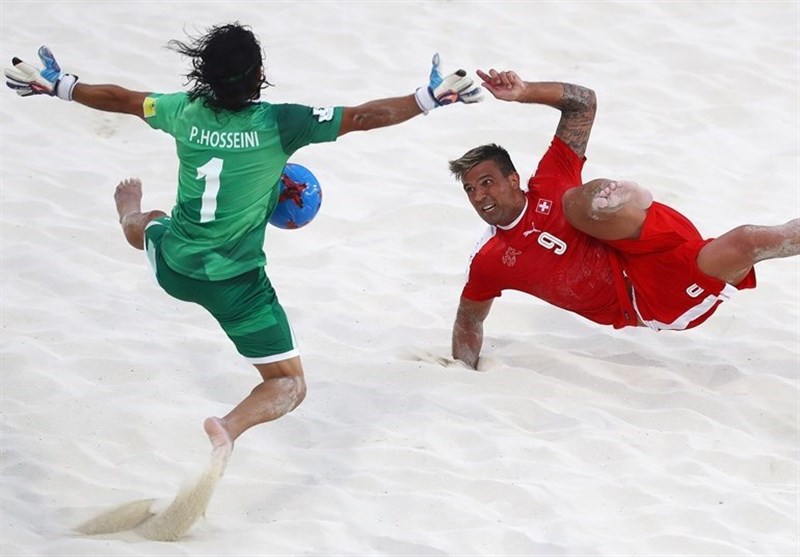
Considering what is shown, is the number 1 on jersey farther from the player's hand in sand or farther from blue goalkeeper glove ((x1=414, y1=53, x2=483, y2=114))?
the player's hand in sand

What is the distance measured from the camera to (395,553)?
15.0ft

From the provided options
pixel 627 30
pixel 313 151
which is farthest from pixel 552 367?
pixel 627 30

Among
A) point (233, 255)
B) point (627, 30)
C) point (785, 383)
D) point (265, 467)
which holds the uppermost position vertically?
point (627, 30)

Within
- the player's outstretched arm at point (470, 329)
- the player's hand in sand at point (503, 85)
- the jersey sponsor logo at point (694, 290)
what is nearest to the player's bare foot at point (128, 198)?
the player's hand in sand at point (503, 85)

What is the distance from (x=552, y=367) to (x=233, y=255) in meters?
2.02

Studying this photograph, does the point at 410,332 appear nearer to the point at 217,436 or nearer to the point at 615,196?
the point at 615,196

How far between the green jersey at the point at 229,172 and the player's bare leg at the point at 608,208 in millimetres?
1324

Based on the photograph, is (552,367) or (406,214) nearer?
(552,367)

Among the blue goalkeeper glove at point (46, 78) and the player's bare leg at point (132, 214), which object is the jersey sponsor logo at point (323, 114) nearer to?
the player's bare leg at point (132, 214)

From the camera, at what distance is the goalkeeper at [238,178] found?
461cm

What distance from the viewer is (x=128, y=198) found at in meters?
5.37

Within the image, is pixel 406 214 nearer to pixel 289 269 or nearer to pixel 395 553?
pixel 289 269

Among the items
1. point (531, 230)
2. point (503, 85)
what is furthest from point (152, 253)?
point (531, 230)

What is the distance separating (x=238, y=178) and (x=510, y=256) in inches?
64.4
